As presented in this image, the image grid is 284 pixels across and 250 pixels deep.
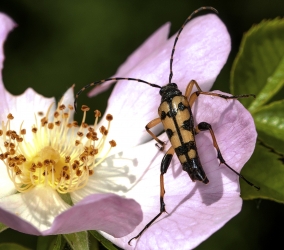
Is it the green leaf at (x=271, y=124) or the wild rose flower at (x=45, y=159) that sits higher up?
the wild rose flower at (x=45, y=159)

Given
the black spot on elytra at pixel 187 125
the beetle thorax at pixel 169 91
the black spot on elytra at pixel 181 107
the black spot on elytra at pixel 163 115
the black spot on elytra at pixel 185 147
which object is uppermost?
the beetle thorax at pixel 169 91

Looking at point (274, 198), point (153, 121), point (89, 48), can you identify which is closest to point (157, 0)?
point (89, 48)

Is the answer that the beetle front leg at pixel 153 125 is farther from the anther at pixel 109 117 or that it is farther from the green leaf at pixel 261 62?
the green leaf at pixel 261 62

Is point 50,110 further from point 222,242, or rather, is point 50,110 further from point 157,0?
point 157,0

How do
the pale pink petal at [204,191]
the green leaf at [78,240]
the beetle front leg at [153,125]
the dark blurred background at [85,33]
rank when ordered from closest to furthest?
the pale pink petal at [204,191] → the green leaf at [78,240] → the beetle front leg at [153,125] → the dark blurred background at [85,33]

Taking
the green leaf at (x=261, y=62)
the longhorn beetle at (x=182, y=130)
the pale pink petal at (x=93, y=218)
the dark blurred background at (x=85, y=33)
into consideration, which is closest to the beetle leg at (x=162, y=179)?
the longhorn beetle at (x=182, y=130)

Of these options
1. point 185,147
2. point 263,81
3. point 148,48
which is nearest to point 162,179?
point 185,147

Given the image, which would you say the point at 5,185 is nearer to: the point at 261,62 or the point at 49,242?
the point at 49,242

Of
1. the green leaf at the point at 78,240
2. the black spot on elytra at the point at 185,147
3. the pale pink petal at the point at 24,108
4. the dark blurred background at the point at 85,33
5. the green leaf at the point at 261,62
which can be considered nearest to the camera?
the green leaf at the point at 78,240

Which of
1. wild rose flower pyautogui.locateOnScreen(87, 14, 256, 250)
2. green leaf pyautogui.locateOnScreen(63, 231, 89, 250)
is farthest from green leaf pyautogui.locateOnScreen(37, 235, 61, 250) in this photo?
wild rose flower pyautogui.locateOnScreen(87, 14, 256, 250)
